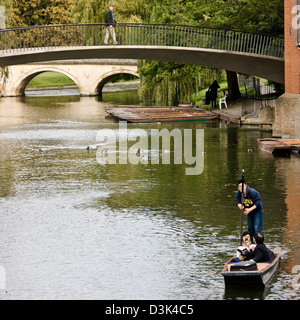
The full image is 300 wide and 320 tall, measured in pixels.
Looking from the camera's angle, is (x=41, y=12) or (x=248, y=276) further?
(x=41, y=12)

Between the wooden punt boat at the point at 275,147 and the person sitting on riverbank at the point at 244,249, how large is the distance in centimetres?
1580

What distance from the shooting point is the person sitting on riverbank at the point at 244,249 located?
1604 cm

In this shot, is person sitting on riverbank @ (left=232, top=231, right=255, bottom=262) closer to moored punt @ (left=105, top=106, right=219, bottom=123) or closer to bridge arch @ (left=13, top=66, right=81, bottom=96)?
moored punt @ (left=105, top=106, right=219, bottom=123)

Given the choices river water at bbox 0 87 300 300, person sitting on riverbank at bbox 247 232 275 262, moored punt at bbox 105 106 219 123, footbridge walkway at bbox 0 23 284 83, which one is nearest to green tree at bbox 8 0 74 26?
moored punt at bbox 105 106 219 123

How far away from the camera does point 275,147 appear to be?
105 ft

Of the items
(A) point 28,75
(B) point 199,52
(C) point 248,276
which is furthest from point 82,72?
(C) point 248,276

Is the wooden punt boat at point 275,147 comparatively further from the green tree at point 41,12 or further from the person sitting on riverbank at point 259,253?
the green tree at point 41,12

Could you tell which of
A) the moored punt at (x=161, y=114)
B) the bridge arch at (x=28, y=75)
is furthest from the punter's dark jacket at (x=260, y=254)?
the bridge arch at (x=28, y=75)

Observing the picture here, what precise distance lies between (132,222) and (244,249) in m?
5.51

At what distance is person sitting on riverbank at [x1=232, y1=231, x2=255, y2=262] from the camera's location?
16.0 meters

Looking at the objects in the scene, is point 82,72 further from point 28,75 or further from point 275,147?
point 275,147
